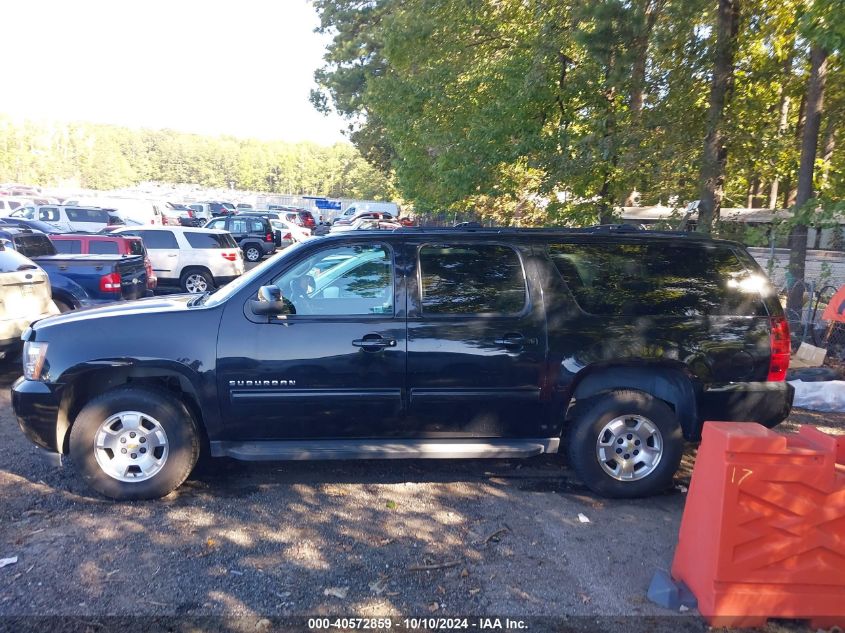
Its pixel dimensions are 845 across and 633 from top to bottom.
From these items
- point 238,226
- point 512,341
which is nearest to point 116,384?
point 512,341

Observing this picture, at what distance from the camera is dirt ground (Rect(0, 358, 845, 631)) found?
3436 mm

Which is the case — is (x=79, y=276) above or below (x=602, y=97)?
below

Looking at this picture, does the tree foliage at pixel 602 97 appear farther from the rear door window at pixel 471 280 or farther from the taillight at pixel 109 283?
the rear door window at pixel 471 280

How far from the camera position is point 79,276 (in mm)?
10062

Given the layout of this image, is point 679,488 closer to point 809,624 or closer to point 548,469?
point 548,469

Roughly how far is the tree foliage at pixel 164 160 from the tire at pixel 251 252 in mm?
74639

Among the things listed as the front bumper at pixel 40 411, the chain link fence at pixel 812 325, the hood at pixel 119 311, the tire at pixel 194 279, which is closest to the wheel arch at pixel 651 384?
the hood at pixel 119 311

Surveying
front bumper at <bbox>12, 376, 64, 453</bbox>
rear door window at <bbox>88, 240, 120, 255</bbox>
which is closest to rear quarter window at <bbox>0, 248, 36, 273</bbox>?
front bumper at <bbox>12, 376, 64, 453</bbox>

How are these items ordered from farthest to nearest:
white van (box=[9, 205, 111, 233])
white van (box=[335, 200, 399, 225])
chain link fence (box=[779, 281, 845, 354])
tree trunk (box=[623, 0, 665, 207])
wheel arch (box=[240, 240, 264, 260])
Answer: white van (box=[335, 200, 399, 225]), wheel arch (box=[240, 240, 264, 260]), white van (box=[9, 205, 111, 233]), tree trunk (box=[623, 0, 665, 207]), chain link fence (box=[779, 281, 845, 354])

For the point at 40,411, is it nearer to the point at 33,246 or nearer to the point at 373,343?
the point at 373,343

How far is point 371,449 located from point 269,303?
1.22 meters

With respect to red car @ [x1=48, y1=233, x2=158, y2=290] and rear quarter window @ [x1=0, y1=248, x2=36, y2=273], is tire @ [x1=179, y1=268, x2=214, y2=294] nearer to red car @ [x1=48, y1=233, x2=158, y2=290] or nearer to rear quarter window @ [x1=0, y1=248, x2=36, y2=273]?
red car @ [x1=48, y1=233, x2=158, y2=290]

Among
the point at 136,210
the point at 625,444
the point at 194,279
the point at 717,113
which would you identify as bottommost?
the point at 625,444

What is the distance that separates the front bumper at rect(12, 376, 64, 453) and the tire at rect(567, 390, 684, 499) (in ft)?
11.8
